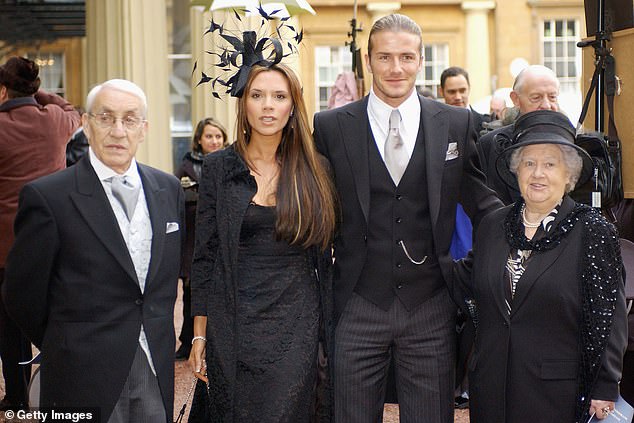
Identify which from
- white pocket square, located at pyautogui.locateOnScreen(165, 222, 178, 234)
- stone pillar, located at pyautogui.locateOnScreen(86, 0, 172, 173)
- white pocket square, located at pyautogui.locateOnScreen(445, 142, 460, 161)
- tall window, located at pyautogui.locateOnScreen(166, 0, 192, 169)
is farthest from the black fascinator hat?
tall window, located at pyautogui.locateOnScreen(166, 0, 192, 169)

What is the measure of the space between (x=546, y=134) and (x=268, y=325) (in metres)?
1.33

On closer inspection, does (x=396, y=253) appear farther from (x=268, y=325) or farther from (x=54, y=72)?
(x=54, y=72)

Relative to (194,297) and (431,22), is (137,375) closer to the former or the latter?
(194,297)

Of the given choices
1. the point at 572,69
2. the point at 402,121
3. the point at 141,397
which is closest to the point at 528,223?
the point at 402,121

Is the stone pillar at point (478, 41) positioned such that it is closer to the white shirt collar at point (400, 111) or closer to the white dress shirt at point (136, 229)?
the white shirt collar at point (400, 111)

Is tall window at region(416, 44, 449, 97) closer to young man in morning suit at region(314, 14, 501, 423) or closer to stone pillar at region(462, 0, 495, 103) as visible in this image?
stone pillar at region(462, 0, 495, 103)

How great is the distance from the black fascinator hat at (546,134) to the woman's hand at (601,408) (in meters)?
0.93

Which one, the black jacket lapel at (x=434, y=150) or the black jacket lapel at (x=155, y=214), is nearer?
the black jacket lapel at (x=155, y=214)

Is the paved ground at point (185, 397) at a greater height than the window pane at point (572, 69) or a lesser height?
lesser

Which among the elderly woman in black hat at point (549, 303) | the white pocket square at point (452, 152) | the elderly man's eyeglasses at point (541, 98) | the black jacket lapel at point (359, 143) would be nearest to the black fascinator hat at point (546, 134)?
the elderly woman in black hat at point (549, 303)

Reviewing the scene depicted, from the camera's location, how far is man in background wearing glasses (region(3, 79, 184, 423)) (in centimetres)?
349

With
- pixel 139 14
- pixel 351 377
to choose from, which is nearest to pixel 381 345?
pixel 351 377

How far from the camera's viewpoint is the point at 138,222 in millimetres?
3611

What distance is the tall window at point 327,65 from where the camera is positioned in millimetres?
24922
